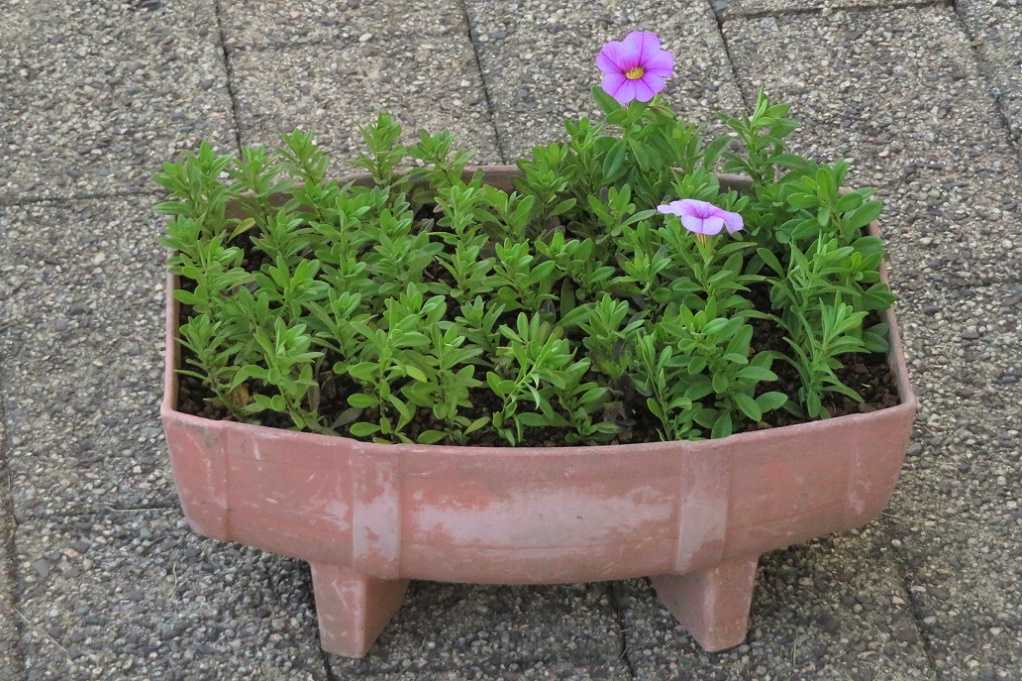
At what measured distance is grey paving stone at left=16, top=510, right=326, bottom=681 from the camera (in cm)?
213

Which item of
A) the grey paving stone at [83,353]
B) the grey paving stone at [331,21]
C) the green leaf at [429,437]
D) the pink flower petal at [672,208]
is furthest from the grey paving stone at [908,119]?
the grey paving stone at [83,353]

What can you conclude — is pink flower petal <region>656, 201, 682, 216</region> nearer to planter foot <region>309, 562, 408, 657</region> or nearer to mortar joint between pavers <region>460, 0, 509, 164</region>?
planter foot <region>309, 562, 408, 657</region>

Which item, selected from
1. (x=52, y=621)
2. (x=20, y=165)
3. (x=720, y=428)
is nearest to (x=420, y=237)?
(x=720, y=428)

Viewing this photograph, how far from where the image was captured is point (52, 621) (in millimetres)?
2191

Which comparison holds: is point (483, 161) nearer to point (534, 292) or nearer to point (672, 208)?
point (534, 292)

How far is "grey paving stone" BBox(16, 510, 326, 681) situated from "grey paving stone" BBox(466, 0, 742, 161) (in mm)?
1003

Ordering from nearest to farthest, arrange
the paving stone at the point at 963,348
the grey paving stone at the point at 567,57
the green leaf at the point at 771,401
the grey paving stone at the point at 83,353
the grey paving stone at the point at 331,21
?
the green leaf at the point at 771,401
the grey paving stone at the point at 83,353
the paving stone at the point at 963,348
the grey paving stone at the point at 567,57
the grey paving stone at the point at 331,21

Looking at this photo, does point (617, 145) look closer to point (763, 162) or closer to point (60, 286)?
point (763, 162)

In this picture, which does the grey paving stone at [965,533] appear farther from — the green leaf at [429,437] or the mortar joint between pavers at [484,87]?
the mortar joint between pavers at [484,87]

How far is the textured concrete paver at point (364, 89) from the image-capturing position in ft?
9.70

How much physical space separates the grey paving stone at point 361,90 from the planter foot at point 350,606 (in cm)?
100

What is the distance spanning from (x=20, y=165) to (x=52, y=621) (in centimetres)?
103

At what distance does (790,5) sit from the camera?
3268 mm

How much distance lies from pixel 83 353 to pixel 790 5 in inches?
63.7
